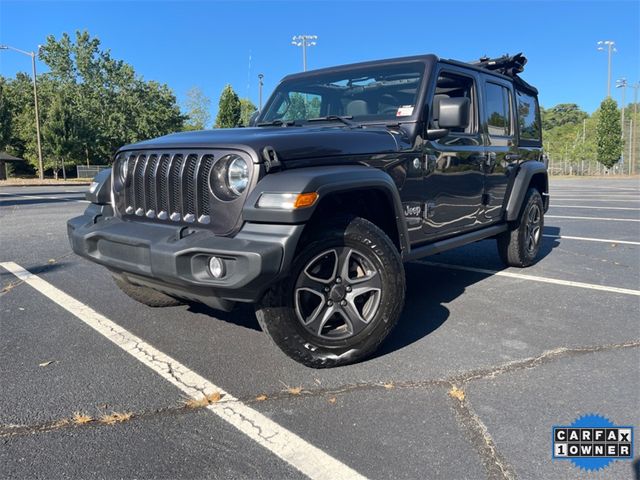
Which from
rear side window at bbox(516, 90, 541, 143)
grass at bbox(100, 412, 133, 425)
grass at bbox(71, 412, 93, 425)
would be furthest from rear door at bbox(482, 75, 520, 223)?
grass at bbox(71, 412, 93, 425)

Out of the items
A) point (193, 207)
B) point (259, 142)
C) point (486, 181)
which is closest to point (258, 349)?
point (193, 207)

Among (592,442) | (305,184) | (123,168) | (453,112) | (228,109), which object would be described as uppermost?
(228,109)

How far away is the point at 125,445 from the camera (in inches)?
89.0

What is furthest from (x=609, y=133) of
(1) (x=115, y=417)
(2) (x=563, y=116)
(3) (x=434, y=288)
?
(2) (x=563, y=116)

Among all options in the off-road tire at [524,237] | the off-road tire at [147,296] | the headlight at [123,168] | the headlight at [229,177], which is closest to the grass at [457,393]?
the headlight at [229,177]

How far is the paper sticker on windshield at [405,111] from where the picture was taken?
384 centimetres

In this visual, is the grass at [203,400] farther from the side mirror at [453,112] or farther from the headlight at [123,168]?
the side mirror at [453,112]

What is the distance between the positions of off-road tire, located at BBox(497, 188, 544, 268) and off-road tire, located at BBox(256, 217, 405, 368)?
9.61ft

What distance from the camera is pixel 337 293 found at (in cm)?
304

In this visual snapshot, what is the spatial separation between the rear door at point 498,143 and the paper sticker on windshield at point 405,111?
1230mm

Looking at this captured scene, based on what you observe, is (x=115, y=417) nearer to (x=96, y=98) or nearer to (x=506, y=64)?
(x=506, y=64)

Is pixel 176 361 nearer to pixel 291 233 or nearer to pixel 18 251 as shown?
pixel 291 233

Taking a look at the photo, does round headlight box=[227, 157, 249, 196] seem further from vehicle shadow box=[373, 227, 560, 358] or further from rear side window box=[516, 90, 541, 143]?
rear side window box=[516, 90, 541, 143]

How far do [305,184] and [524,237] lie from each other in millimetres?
3807
